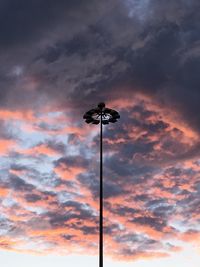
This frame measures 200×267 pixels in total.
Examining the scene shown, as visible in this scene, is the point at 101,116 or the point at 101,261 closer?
the point at 101,261

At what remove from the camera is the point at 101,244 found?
3164 centimetres

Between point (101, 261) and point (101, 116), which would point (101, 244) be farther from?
point (101, 116)

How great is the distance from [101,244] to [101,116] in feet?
25.2

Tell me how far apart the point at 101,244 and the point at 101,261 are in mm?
853

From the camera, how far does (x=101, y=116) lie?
35.7m

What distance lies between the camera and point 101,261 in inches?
1232

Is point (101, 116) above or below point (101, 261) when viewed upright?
above

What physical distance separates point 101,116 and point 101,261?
336 inches

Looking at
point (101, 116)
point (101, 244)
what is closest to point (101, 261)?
point (101, 244)

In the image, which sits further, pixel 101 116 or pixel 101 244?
A: pixel 101 116

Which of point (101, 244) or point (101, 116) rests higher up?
point (101, 116)
